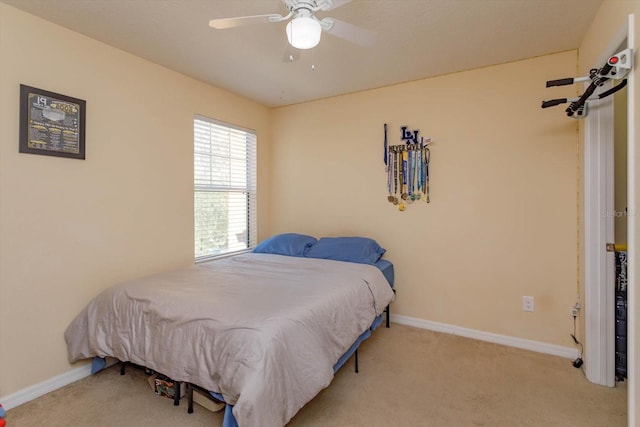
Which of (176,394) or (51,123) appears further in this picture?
(51,123)

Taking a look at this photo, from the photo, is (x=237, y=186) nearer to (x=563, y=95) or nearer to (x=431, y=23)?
(x=431, y=23)

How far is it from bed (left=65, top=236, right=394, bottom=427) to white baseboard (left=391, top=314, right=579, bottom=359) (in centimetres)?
75

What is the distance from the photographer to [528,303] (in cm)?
263

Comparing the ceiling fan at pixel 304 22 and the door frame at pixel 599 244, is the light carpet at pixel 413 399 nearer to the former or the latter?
the door frame at pixel 599 244

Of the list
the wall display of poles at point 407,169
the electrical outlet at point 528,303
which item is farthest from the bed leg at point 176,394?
the electrical outlet at point 528,303

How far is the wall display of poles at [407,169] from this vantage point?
3.03 m

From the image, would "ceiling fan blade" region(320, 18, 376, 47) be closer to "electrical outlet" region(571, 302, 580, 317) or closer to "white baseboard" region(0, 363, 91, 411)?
"electrical outlet" region(571, 302, 580, 317)

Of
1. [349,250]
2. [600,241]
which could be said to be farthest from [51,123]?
[600,241]

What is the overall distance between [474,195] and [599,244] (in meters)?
0.96

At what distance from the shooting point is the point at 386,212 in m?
3.25

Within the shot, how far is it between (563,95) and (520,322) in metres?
1.89

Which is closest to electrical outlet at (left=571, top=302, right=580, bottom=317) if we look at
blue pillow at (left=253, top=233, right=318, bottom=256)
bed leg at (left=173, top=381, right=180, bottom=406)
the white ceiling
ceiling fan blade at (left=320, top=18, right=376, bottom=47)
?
the white ceiling

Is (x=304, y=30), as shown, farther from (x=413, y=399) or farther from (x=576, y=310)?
(x=576, y=310)

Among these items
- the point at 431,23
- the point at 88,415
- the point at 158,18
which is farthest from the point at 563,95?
the point at 88,415
